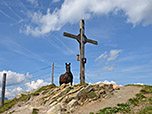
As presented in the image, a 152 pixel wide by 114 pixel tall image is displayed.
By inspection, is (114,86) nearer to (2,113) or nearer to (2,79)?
(2,113)

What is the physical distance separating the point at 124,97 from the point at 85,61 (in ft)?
18.4

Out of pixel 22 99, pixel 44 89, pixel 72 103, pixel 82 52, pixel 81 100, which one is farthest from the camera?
pixel 44 89

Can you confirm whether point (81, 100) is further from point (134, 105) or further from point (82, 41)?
point (82, 41)

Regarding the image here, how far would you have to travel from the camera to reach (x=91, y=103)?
1370 cm

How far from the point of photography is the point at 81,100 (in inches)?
549

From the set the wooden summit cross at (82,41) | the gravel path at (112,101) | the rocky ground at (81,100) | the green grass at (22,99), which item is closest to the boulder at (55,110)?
the rocky ground at (81,100)

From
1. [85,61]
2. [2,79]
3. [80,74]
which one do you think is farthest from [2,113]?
[85,61]

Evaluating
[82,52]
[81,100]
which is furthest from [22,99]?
[82,52]

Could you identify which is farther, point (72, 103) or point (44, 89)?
point (44, 89)

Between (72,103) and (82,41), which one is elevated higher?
(82,41)

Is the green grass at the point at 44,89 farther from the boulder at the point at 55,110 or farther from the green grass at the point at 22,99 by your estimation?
the boulder at the point at 55,110

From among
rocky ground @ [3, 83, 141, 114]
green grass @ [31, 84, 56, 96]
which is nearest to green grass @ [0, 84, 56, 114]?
green grass @ [31, 84, 56, 96]

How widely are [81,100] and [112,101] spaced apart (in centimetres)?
253

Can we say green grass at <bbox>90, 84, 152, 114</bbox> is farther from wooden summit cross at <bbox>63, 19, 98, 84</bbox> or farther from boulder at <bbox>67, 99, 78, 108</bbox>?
wooden summit cross at <bbox>63, 19, 98, 84</bbox>
